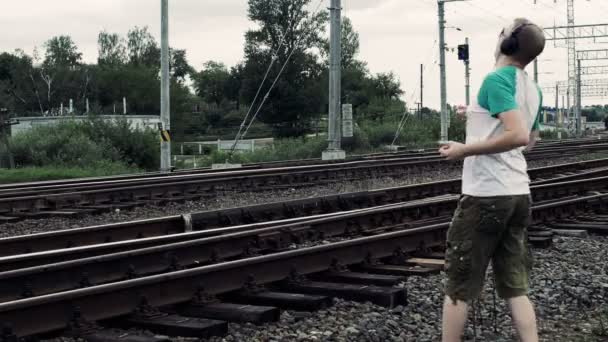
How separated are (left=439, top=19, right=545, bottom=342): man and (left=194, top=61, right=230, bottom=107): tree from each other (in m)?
94.2

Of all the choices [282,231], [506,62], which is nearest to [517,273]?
[506,62]

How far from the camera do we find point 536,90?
4621 mm

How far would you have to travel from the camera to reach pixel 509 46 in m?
4.54

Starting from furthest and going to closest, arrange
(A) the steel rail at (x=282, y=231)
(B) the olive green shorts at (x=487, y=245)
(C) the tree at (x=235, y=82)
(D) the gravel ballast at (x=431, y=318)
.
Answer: (C) the tree at (x=235, y=82) → (A) the steel rail at (x=282, y=231) → (D) the gravel ballast at (x=431, y=318) → (B) the olive green shorts at (x=487, y=245)

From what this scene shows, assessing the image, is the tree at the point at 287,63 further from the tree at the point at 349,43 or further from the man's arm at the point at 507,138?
the man's arm at the point at 507,138

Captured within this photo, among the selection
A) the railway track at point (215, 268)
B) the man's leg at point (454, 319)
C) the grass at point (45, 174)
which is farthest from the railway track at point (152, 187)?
the man's leg at point (454, 319)

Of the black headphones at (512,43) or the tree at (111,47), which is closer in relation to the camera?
the black headphones at (512,43)

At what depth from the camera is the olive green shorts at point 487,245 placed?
4.49 m

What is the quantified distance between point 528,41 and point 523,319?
4.58 ft

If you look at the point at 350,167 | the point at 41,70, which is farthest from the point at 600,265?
the point at 41,70

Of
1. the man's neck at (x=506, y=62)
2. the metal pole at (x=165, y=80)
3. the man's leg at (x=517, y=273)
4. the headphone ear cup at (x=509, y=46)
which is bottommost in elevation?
the man's leg at (x=517, y=273)

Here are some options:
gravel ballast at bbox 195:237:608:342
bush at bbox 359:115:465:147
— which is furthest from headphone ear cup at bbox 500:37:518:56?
bush at bbox 359:115:465:147

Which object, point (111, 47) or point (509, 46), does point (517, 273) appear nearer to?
point (509, 46)

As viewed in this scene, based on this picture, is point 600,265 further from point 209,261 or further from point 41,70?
point 41,70
